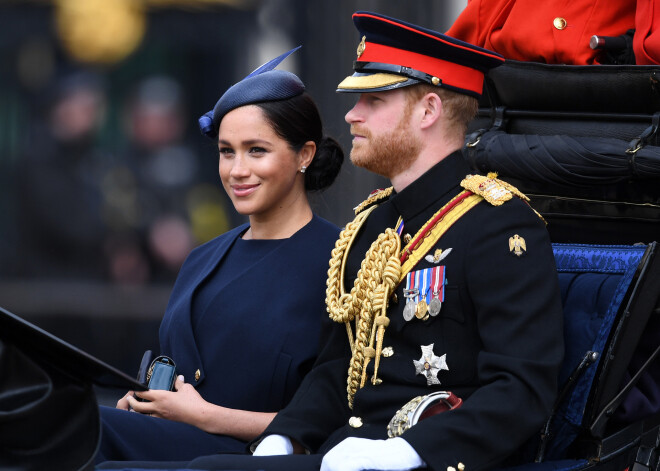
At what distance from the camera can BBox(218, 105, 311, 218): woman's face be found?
10.9 ft

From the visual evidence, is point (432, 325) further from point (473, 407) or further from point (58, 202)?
point (58, 202)

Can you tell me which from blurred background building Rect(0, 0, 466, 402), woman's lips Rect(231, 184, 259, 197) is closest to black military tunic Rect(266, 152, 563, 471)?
woman's lips Rect(231, 184, 259, 197)

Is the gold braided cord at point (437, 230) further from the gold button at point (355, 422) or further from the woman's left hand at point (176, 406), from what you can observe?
the woman's left hand at point (176, 406)

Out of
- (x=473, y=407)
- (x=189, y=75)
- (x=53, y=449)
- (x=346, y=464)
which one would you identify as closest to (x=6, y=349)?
(x=53, y=449)

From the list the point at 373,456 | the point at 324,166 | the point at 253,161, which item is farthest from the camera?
the point at 324,166

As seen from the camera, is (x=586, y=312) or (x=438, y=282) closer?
(x=438, y=282)

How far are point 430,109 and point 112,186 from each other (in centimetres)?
456

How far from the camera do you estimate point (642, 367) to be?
9.12 feet

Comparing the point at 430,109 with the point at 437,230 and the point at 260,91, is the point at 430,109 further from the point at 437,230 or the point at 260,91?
the point at 260,91

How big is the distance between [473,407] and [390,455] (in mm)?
221

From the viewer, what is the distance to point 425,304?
2.71 meters

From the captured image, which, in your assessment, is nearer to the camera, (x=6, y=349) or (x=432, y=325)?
(x=6, y=349)

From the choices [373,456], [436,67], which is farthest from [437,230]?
[373,456]

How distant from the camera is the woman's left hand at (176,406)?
3125 millimetres
